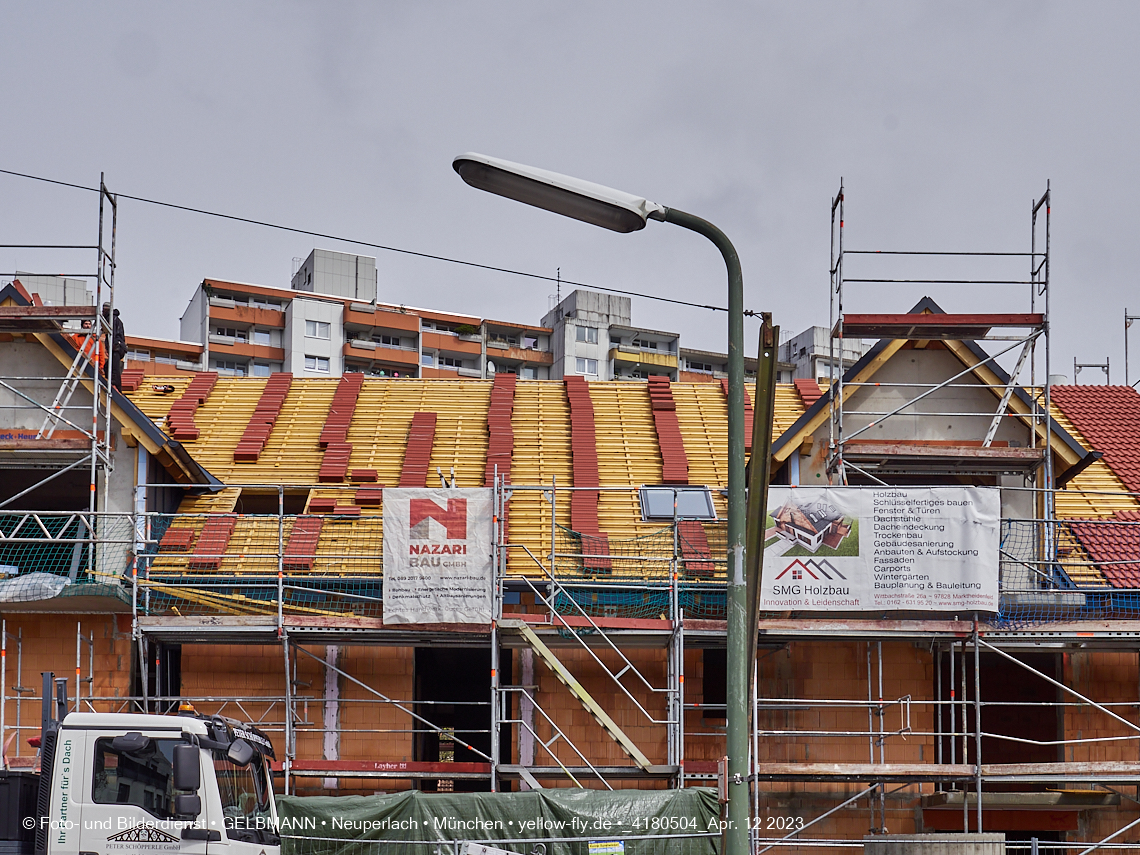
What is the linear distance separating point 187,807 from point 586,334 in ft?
263

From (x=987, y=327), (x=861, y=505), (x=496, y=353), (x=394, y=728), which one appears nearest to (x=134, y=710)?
(x=394, y=728)

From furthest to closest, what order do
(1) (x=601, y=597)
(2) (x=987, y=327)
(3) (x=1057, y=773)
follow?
1. (2) (x=987, y=327)
2. (1) (x=601, y=597)
3. (3) (x=1057, y=773)

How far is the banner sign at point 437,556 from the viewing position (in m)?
18.5

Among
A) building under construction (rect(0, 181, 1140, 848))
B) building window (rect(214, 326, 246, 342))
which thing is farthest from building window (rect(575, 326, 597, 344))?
building under construction (rect(0, 181, 1140, 848))

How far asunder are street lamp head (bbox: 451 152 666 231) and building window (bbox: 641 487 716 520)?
35.1 ft

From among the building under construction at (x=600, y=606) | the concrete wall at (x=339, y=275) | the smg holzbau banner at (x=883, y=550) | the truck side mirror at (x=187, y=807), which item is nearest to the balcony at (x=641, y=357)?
the concrete wall at (x=339, y=275)

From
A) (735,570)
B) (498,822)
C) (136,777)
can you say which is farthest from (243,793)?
(735,570)

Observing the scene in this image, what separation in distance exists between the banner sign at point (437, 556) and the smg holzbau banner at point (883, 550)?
4.02 metres

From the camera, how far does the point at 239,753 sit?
13.2 meters

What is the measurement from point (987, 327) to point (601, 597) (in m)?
7.52

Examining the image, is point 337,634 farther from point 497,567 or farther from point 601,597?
point 601,597

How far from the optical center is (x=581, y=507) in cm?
2075

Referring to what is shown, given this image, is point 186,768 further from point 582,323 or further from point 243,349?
point 582,323

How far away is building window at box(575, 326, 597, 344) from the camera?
91.1 m
